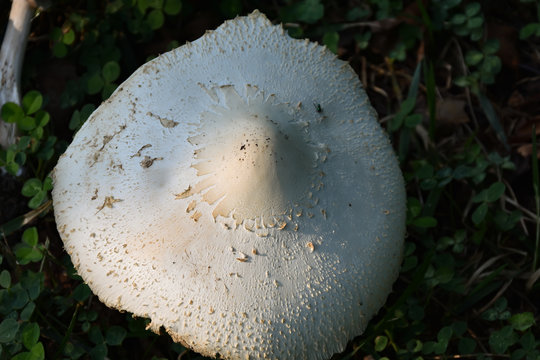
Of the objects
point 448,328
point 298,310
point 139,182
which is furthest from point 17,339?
point 448,328

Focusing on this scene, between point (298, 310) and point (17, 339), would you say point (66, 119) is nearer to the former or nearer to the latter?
point (17, 339)

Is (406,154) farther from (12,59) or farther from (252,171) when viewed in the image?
(12,59)

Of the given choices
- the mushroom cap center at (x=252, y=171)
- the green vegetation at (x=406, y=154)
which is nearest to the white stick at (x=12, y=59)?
the green vegetation at (x=406, y=154)

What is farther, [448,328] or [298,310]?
[448,328]

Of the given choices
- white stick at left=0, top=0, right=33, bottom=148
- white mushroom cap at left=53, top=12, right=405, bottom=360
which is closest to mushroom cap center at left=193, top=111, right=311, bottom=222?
white mushroom cap at left=53, top=12, right=405, bottom=360

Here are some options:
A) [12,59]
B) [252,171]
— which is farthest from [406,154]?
[12,59]

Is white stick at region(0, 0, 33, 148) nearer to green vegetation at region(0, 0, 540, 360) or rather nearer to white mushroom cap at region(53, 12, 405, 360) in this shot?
green vegetation at region(0, 0, 540, 360)
